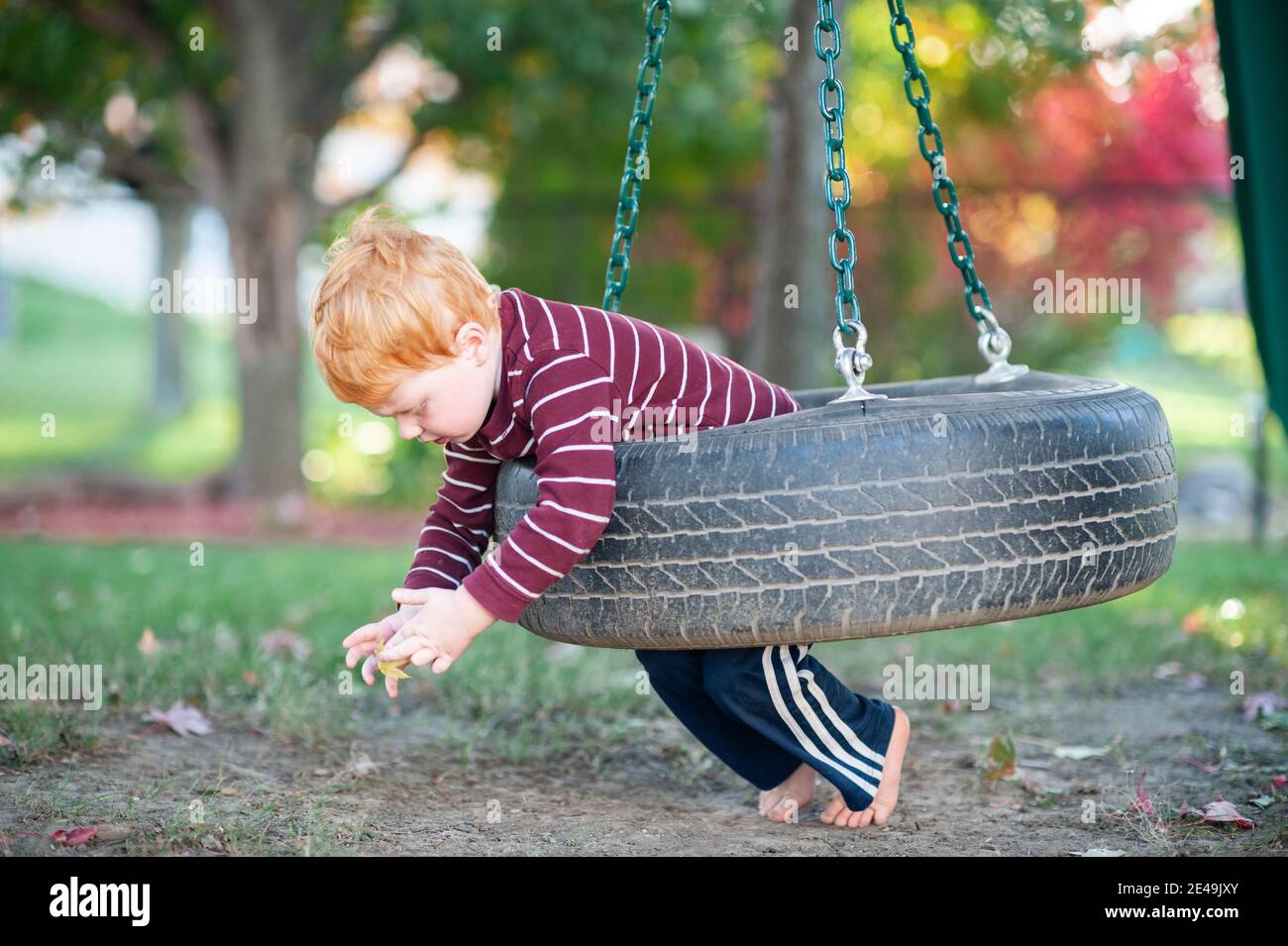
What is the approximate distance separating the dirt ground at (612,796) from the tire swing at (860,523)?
1.66 feet

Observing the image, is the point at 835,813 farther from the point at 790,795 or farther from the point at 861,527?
the point at 861,527

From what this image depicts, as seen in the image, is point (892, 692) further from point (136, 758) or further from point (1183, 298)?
point (1183, 298)

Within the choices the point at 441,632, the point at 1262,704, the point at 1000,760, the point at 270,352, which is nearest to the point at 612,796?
the point at 441,632

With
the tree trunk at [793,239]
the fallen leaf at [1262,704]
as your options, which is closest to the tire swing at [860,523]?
the fallen leaf at [1262,704]

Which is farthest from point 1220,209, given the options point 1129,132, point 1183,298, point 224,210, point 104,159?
point 104,159

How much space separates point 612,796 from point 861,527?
1.04 meters

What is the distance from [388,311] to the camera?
2332 millimetres

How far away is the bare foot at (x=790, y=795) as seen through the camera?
2830 millimetres

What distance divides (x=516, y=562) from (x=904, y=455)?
2.34ft

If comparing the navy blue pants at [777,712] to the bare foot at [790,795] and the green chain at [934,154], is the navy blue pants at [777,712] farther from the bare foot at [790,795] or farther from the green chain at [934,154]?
the green chain at [934,154]

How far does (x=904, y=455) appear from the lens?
7.53 feet

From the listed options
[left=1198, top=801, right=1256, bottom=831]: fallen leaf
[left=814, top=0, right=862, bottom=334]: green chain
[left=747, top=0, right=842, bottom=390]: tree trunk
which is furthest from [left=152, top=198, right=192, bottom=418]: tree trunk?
[left=1198, top=801, right=1256, bottom=831]: fallen leaf
